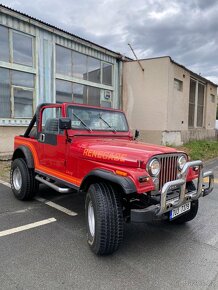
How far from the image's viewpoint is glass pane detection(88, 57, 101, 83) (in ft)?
44.4

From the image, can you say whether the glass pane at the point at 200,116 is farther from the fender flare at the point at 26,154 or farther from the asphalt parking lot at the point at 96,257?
the fender flare at the point at 26,154

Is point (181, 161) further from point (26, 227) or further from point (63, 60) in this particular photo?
point (63, 60)

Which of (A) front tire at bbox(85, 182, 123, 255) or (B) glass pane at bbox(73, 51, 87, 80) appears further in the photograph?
(B) glass pane at bbox(73, 51, 87, 80)

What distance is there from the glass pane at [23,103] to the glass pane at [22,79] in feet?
0.82

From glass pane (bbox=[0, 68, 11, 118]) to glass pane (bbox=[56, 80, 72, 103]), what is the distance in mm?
2375

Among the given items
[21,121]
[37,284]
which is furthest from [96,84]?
[37,284]

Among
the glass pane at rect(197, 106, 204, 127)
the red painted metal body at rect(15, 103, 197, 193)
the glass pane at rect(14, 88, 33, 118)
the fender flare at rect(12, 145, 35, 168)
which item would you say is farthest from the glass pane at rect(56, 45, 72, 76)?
the glass pane at rect(197, 106, 204, 127)

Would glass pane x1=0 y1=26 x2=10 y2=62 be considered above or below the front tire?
above

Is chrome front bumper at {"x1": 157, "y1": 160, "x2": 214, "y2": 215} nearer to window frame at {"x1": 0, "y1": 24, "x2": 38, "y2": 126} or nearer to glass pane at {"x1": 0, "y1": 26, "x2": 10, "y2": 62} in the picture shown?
window frame at {"x1": 0, "y1": 24, "x2": 38, "y2": 126}

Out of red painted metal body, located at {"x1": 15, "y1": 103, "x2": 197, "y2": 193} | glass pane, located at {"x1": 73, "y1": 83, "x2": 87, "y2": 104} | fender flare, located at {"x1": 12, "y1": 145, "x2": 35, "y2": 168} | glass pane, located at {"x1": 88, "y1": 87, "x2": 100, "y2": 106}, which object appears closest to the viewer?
red painted metal body, located at {"x1": 15, "y1": 103, "x2": 197, "y2": 193}

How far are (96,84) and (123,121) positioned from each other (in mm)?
9379

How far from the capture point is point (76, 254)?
123 inches

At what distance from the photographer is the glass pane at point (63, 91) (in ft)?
39.2

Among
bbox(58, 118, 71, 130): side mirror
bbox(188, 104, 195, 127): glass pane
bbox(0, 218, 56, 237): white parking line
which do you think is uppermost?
bbox(188, 104, 195, 127): glass pane
